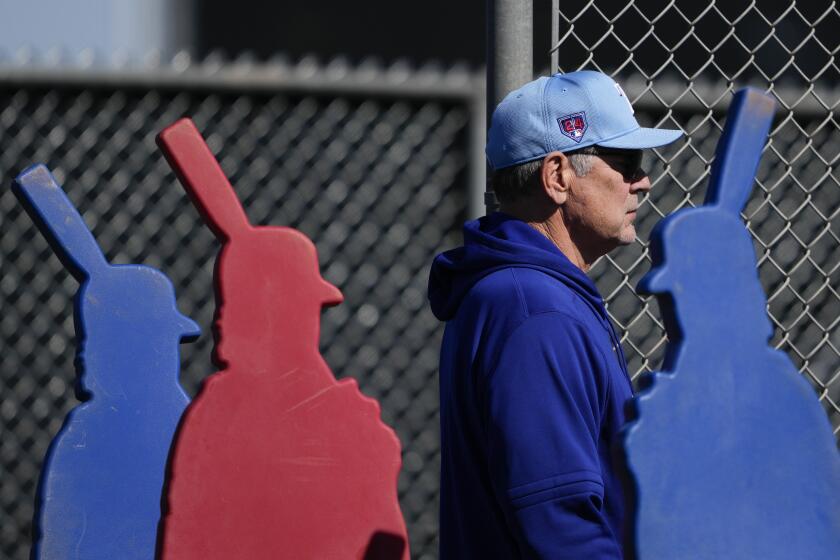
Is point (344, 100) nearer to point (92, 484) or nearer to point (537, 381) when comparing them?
point (92, 484)

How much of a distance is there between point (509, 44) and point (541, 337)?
0.65m

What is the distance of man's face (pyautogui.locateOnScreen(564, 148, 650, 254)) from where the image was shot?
6.12 ft

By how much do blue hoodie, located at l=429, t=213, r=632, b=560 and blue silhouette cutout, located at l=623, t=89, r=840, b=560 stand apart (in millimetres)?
203

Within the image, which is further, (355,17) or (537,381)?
(355,17)

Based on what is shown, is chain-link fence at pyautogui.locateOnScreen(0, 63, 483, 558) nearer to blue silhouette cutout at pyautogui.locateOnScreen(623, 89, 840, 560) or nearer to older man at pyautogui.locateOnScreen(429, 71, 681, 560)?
older man at pyautogui.locateOnScreen(429, 71, 681, 560)

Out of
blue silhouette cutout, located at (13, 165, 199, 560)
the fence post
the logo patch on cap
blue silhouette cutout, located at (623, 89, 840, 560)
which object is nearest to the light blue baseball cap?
the logo patch on cap

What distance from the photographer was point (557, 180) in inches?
73.5

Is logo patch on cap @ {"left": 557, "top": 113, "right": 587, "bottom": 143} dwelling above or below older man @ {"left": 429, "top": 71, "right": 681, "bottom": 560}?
above

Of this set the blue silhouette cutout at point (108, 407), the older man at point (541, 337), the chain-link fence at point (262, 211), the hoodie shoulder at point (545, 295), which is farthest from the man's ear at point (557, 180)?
the chain-link fence at point (262, 211)

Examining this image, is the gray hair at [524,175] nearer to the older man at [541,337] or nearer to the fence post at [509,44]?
the older man at [541,337]

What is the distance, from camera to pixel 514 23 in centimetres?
209

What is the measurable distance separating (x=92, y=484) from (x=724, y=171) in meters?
1.08

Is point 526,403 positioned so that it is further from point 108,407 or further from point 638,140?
point 108,407

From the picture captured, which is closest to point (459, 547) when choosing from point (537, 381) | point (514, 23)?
point (537, 381)
